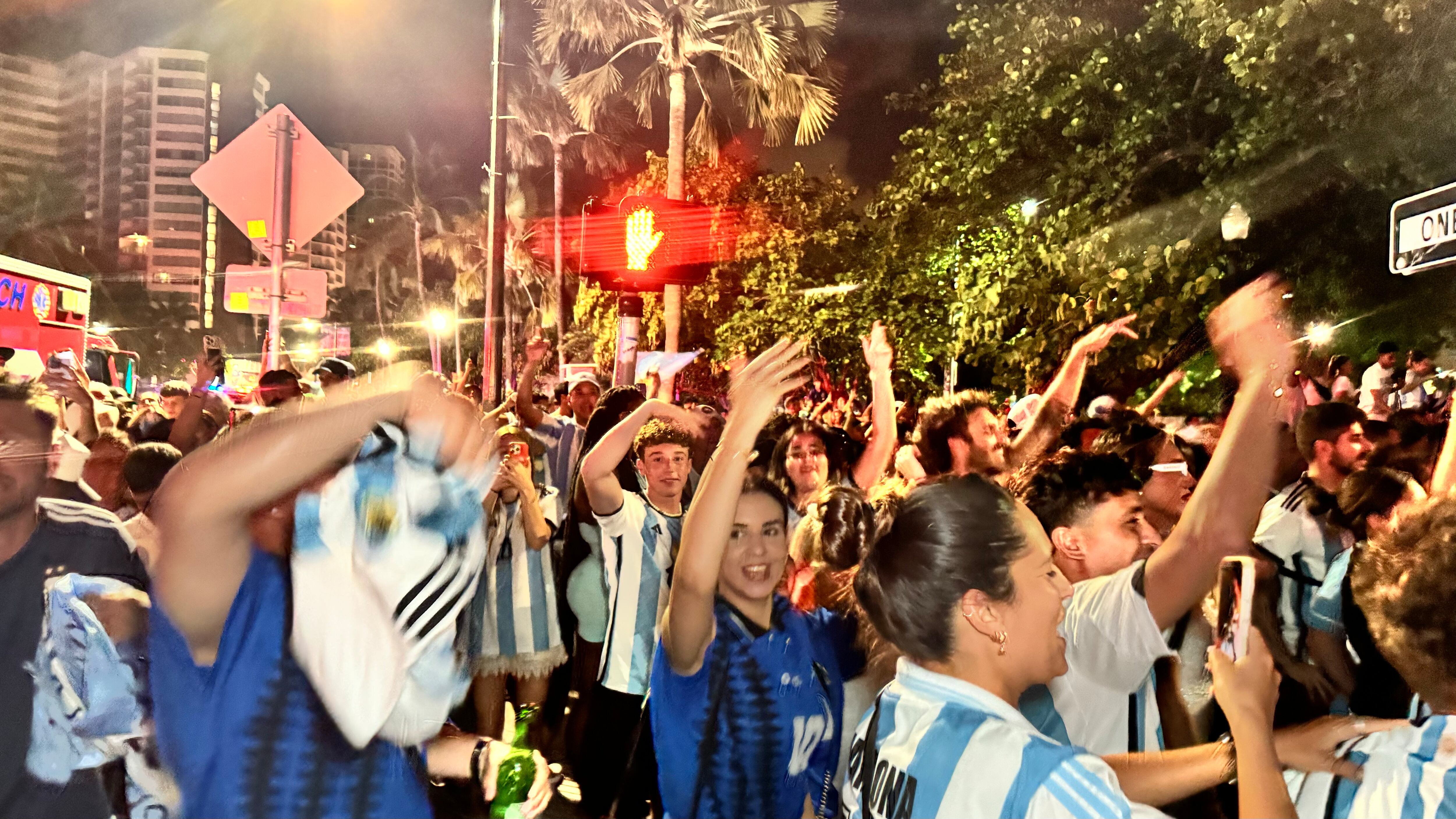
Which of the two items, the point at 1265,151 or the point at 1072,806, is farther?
the point at 1265,151

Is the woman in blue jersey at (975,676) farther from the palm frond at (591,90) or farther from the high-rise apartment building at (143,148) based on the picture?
the high-rise apartment building at (143,148)

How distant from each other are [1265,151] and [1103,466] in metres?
8.44

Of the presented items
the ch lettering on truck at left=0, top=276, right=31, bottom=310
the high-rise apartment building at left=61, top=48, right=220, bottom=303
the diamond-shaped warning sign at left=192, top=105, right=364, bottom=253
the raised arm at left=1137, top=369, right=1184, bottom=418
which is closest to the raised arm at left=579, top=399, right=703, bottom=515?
the diamond-shaped warning sign at left=192, top=105, right=364, bottom=253

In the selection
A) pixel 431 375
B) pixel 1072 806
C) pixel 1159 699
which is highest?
pixel 431 375

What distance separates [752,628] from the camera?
3.10m

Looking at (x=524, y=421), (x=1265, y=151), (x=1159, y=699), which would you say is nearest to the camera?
(x=1159, y=699)

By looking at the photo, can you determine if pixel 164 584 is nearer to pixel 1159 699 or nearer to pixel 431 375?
pixel 431 375

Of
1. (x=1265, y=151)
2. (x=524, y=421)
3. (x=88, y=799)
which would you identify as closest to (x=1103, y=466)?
(x=88, y=799)

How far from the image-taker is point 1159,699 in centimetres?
320

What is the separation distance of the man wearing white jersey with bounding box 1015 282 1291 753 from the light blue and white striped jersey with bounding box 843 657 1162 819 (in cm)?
77

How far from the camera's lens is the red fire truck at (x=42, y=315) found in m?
15.0

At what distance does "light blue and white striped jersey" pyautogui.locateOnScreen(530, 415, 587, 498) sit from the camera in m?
8.98

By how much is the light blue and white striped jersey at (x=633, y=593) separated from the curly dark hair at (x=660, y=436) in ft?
1.07

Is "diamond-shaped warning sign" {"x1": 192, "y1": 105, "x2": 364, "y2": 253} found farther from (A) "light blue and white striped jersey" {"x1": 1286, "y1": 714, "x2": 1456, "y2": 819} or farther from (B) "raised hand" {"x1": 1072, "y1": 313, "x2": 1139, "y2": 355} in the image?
(A) "light blue and white striped jersey" {"x1": 1286, "y1": 714, "x2": 1456, "y2": 819}
